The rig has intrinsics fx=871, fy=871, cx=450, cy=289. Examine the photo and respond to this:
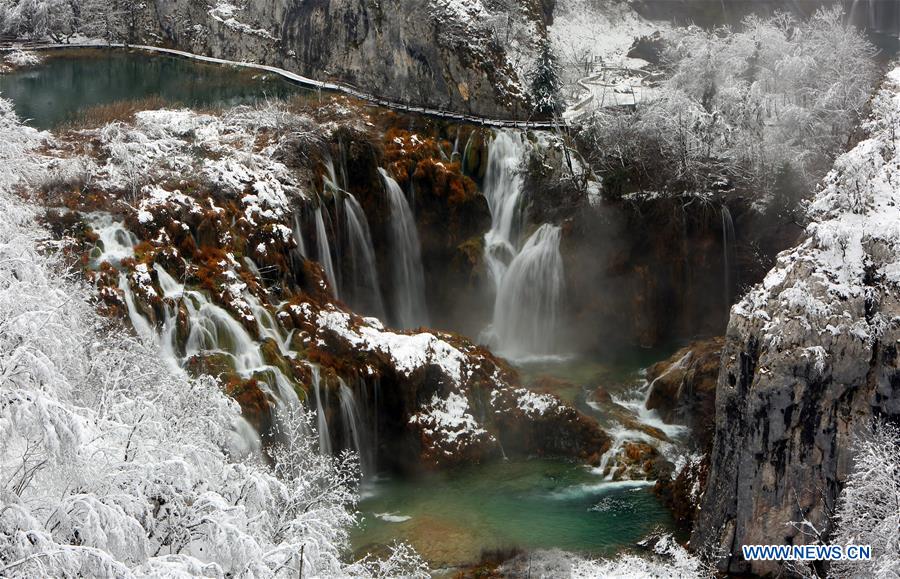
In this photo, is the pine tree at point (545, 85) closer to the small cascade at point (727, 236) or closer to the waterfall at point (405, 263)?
the small cascade at point (727, 236)

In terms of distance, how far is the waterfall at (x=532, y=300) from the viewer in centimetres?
3869

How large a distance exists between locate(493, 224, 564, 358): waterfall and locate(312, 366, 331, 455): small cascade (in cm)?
1312

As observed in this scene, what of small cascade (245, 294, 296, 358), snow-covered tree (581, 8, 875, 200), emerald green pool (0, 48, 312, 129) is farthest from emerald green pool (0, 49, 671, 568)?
emerald green pool (0, 48, 312, 129)

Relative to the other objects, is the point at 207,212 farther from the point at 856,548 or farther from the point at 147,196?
the point at 856,548

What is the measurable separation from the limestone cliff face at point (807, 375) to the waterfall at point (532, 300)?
16.1 m

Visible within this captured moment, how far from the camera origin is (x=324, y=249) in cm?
3375

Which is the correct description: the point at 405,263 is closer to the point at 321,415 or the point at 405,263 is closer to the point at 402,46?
the point at 321,415

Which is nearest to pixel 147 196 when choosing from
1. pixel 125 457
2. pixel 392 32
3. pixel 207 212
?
pixel 207 212

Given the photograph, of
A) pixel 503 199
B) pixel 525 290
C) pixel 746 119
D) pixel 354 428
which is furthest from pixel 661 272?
pixel 354 428

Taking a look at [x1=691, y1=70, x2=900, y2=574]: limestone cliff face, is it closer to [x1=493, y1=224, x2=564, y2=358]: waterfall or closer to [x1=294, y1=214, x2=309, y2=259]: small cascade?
[x1=493, y1=224, x2=564, y2=358]: waterfall

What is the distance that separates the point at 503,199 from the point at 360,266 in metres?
8.99

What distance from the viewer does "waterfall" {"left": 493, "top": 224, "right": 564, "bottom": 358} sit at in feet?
127

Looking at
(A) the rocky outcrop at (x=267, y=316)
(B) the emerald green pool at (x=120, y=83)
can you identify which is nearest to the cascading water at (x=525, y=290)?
Result: (A) the rocky outcrop at (x=267, y=316)

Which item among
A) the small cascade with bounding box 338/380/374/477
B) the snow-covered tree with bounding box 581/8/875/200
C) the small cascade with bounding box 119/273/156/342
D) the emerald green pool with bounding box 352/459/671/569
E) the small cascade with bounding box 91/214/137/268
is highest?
the snow-covered tree with bounding box 581/8/875/200
